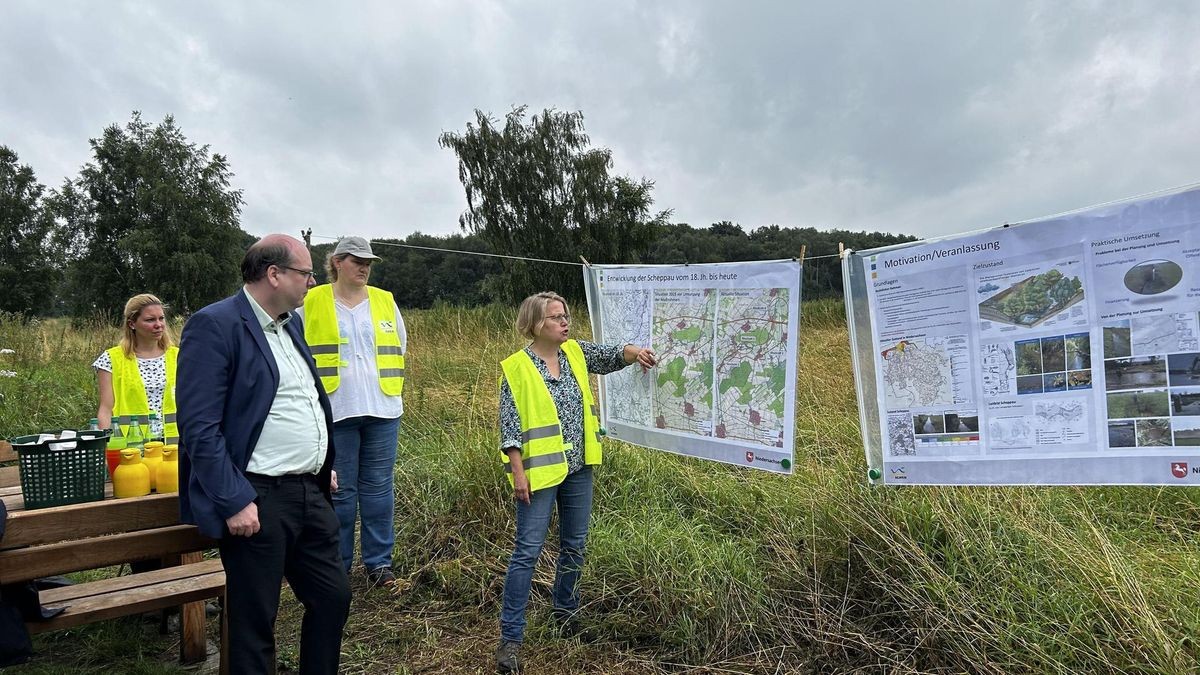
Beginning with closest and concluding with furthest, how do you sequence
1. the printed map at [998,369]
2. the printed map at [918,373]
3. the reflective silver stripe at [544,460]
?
the printed map at [998,369] < the printed map at [918,373] < the reflective silver stripe at [544,460]

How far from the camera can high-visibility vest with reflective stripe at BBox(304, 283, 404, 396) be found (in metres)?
3.65

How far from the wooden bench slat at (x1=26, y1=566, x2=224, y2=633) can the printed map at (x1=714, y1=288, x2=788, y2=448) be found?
7.78ft

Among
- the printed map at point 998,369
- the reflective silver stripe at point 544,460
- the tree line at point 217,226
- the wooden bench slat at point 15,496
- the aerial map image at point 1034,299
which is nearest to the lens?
the aerial map image at point 1034,299

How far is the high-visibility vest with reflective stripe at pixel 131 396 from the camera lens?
4.15m

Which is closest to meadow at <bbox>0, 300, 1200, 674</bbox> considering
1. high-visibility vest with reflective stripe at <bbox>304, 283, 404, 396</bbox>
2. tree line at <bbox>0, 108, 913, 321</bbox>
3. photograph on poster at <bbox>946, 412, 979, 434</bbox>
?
photograph on poster at <bbox>946, 412, 979, 434</bbox>

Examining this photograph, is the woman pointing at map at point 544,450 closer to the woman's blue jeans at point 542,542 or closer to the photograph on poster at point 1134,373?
the woman's blue jeans at point 542,542

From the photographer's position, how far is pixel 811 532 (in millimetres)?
3393

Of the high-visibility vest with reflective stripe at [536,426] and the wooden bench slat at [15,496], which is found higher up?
the high-visibility vest with reflective stripe at [536,426]

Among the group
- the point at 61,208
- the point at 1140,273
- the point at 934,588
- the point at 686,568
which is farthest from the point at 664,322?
the point at 61,208

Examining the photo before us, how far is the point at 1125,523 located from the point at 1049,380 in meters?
1.90

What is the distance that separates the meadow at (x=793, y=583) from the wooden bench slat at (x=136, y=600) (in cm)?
51

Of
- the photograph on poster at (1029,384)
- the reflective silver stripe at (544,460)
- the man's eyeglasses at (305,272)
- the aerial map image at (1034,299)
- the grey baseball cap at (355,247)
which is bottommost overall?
the reflective silver stripe at (544,460)

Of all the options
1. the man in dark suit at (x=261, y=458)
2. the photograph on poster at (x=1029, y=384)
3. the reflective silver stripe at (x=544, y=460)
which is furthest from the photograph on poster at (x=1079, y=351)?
the man in dark suit at (x=261, y=458)

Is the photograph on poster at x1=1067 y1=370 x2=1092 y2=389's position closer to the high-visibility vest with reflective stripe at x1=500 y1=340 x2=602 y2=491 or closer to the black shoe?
the high-visibility vest with reflective stripe at x1=500 y1=340 x2=602 y2=491
